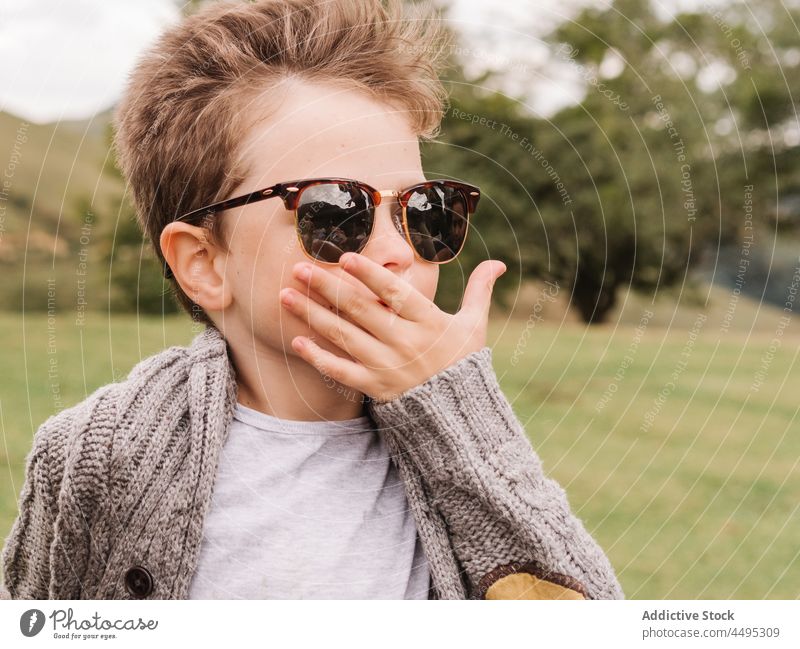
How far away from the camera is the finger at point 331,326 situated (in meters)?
1.30

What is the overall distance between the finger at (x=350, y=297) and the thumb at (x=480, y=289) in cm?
Answer: 14

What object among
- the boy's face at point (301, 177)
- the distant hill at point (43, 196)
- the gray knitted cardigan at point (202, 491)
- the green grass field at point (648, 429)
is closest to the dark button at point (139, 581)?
the gray knitted cardigan at point (202, 491)

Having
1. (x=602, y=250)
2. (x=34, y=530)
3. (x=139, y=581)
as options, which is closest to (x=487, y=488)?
(x=139, y=581)

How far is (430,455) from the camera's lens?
128 cm

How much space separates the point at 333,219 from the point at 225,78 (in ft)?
1.08

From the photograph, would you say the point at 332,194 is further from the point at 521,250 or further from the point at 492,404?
the point at 521,250

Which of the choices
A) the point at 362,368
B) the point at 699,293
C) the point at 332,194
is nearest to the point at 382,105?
the point at 332,194

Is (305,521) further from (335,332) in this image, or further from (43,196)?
(43,196)

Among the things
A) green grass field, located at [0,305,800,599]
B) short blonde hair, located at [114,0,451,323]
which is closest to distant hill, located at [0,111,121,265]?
green grass field, located at [0,305,800,599]

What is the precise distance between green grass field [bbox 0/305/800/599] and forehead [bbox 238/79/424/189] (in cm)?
94

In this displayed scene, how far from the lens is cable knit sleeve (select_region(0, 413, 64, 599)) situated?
1.25 meters

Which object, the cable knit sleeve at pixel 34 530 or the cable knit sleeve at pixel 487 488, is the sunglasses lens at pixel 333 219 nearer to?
the cable knit sleeve at pixel 487 488

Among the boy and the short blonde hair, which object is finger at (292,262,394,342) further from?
the short blonde hair

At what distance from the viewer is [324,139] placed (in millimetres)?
1315
